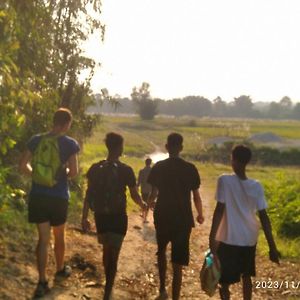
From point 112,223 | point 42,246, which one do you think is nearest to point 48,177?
point 42,246

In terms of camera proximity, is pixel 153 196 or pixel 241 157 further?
pixel 153 196

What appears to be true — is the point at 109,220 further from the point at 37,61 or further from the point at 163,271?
the point at 37,61

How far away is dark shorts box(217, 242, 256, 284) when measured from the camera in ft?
17.0

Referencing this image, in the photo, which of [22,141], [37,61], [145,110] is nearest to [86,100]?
[22,141]

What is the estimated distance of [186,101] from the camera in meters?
196

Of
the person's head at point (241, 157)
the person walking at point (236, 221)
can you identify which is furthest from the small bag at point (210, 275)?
the person's head at point (241, 157)

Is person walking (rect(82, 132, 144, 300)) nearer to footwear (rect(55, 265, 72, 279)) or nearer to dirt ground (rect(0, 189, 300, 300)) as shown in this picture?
dirt ground (rect(0, 189, 300, 300))

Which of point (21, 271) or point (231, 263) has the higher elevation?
point (231, 263)

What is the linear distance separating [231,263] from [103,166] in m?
1.96

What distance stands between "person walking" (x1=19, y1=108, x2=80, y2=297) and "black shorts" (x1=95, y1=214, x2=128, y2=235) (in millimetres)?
518

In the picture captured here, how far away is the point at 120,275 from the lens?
7297mm

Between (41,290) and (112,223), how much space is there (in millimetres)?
1194

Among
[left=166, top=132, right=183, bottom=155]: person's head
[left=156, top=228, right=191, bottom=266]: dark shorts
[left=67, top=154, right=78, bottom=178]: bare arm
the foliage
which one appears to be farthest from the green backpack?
the foliage

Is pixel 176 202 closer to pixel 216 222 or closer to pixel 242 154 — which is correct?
pixel 216 222
